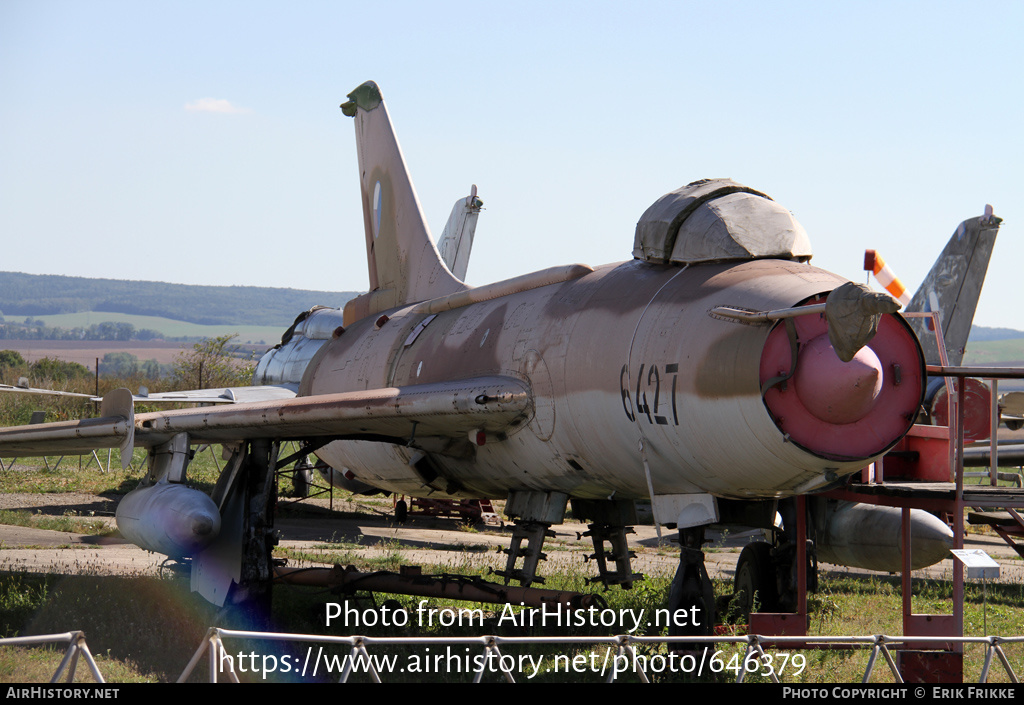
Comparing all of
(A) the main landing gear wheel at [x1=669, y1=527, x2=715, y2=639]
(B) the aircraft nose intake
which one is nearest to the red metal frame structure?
(A) the main landing gear wheel at [x1=669, y1=527, x2=715, y2=639]

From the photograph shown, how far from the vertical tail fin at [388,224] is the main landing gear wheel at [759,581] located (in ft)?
16.7

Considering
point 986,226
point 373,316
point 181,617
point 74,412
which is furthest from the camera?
point 74,412

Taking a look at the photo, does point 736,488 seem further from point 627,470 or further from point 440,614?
point 440,614

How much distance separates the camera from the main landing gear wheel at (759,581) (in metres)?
11.9

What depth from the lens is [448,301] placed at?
11.7 meters

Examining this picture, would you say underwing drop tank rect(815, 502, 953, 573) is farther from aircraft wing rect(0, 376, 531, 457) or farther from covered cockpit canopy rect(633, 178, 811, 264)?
aircraft wing rect(0, 376, 531, 457)

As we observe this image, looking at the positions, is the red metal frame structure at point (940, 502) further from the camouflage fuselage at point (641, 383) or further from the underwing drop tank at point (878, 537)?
the underwing drop tank at point (878, 537)

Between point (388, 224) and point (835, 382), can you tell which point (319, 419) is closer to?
point (835, 382)

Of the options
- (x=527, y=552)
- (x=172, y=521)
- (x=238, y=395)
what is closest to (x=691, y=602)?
(x=527, y=552)

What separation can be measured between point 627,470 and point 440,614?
355cm

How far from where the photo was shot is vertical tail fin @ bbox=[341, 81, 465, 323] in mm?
14094

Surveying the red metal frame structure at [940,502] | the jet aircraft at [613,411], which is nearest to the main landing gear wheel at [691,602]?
the jet aircraft at [613,411]
